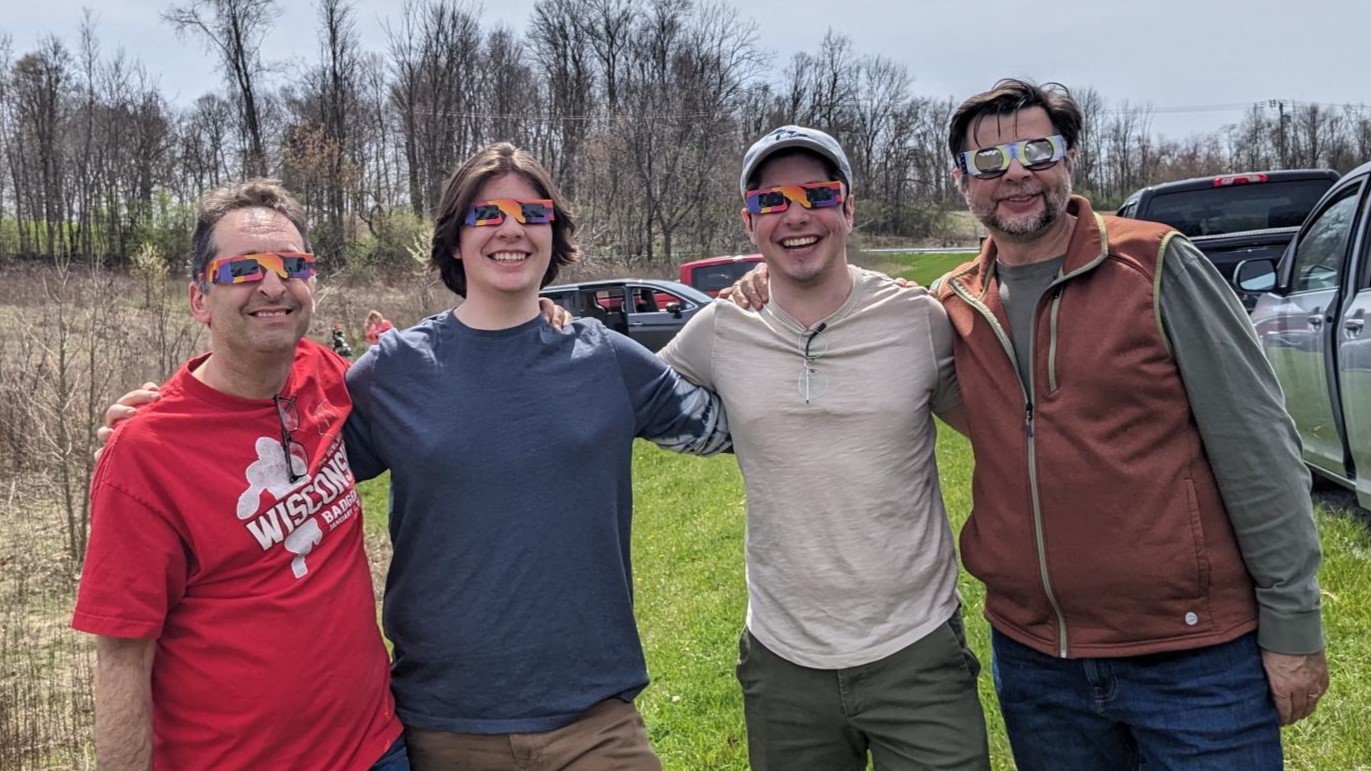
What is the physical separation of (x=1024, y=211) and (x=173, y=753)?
2362 mm

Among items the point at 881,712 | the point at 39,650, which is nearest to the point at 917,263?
the point at 39,650

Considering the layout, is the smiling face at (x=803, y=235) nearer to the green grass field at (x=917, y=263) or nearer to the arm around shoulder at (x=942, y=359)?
the arm around shoulder at (x=942, y=359)

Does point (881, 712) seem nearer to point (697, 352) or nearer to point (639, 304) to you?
point (697, 352)

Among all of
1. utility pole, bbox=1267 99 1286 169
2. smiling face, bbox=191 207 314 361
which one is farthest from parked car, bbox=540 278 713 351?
utility pole, bbox=1267 99 1286 169

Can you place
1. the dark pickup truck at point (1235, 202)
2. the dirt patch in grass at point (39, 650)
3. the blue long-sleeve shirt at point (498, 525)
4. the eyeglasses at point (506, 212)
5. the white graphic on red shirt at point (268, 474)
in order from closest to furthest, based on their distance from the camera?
1. the white graphic on red shirt at point (268, 474)
2. the blue long-sleeve shirt at point (498, 525)
3. the eyeglasses at point (506, 212)
4. the dirt patch in grass at point (39, 650)
5. the dark pickup truck at point (1235, 202)

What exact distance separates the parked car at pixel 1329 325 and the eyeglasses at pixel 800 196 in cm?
335

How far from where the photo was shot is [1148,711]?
2.20 meters

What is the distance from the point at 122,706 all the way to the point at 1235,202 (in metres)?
9.27

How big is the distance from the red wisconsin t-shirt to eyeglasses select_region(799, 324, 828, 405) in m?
1.25

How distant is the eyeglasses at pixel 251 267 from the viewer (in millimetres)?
2230

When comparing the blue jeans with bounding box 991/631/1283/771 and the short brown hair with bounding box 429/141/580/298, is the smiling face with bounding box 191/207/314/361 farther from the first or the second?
the blue jeans with bounding box 991/631/1283/771

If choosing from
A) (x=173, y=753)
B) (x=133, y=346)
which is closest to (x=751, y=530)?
(x=173, y=753)

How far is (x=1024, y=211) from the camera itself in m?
2.38

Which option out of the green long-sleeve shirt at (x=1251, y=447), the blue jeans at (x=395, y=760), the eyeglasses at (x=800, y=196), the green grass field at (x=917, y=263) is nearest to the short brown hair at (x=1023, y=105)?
the eyeglasses at (x=800, y=196)
